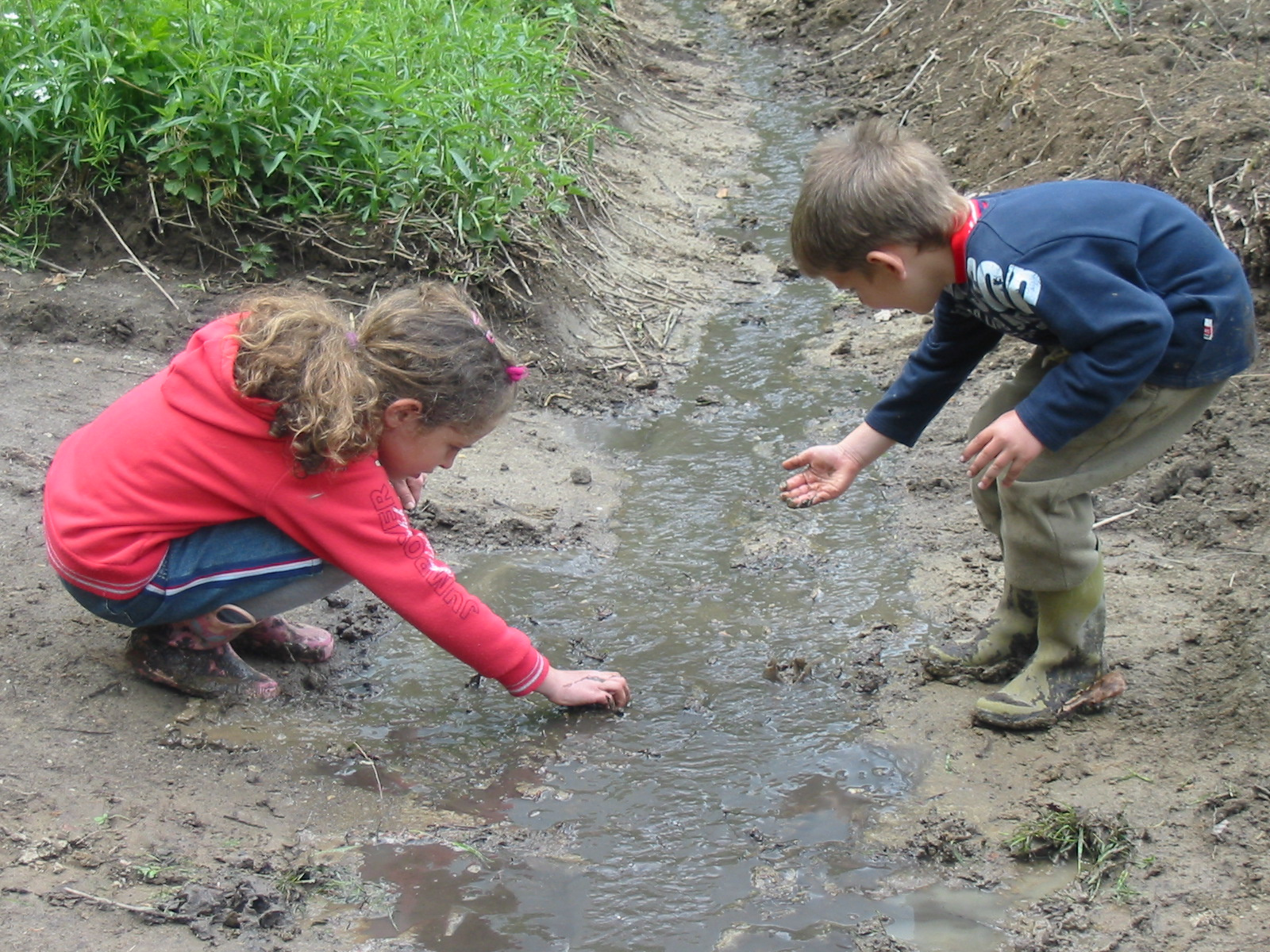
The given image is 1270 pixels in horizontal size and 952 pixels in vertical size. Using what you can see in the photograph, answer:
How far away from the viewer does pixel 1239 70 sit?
197 inches

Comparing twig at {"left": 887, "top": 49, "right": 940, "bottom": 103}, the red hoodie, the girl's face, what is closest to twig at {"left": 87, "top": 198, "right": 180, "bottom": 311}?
the red hoodie

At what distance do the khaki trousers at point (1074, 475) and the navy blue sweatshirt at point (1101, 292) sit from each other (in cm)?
7

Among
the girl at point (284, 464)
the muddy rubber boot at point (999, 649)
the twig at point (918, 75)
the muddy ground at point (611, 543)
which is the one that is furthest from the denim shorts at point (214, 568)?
the twig at point (918, 75)

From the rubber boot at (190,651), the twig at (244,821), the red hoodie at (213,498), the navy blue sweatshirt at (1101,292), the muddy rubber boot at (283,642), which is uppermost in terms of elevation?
the navy blue sweatshirt at (1101,292)

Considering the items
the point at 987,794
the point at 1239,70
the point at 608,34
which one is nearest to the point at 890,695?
the point at 987,794

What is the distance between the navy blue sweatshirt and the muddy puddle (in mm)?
910

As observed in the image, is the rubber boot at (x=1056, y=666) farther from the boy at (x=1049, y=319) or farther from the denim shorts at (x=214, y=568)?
the denim shorts at (x=214, y=568)

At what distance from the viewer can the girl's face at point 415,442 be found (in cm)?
251

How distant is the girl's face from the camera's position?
2508mm

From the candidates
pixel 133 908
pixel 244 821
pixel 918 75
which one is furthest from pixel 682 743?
pixel 918 75

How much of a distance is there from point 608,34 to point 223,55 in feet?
12.6

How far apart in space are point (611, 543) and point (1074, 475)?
5.05 feet

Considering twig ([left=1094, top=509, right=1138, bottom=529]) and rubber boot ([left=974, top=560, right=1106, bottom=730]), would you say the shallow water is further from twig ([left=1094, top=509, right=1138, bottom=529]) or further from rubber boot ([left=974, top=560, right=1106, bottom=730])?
twig ([left=1094, top=509, right=1138, bottom=529])

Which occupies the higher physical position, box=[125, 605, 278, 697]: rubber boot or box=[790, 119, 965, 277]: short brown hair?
box=[790, 119, 965, 277]: short brown hair
